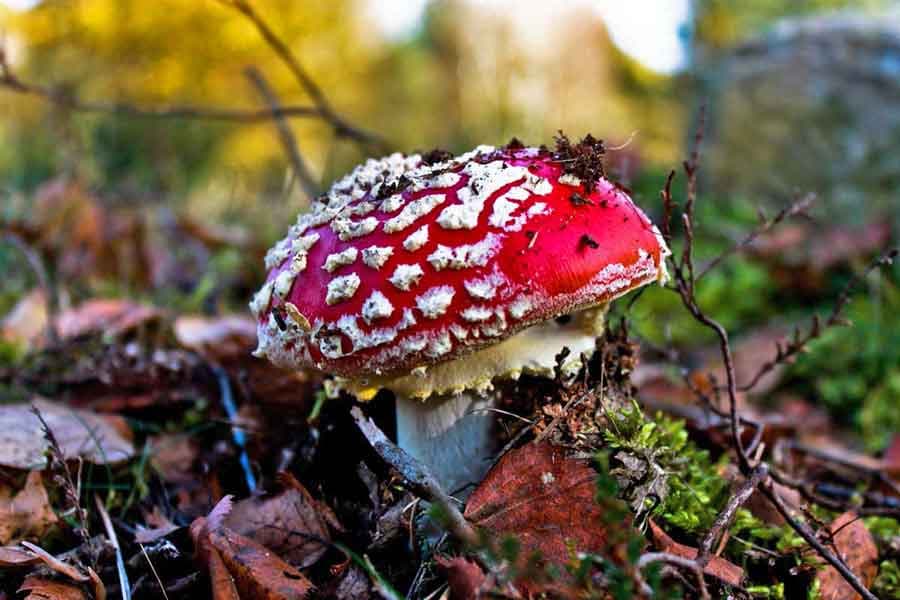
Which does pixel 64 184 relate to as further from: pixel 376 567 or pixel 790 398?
pixel 790 398

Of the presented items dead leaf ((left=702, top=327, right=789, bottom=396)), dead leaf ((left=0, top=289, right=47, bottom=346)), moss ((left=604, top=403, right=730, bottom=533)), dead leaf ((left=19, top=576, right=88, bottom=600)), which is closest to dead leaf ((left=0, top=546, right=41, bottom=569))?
dead leaf ((left=19, top=576, right=88, bottom=600))

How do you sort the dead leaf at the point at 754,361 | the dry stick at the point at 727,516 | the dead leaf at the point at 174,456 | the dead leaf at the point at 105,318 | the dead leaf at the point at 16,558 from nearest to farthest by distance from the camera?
the dry stick at the point at 727,516 → the dead leaf at the point at 16,558 → the dead leaf at the point at 174,456 → the dead leaf at the point at 105,318 → the dead leaf at the point at 754,361

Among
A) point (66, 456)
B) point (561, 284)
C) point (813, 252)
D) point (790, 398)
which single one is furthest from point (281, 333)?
point (813, 252)

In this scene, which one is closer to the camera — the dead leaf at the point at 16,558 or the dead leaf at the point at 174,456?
the dead leaf at the point at 16,558

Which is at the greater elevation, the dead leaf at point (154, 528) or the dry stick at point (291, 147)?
the dry stick at point (291, 147)

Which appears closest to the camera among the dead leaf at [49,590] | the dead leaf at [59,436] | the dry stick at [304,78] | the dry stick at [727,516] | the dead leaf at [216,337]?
the dry stick at [727,516]

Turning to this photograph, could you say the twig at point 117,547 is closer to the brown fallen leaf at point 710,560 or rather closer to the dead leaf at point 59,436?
the dead leaf at point 59,436

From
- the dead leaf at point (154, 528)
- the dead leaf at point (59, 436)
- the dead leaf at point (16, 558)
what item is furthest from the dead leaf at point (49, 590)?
the dead leaf at point (59, 436)
